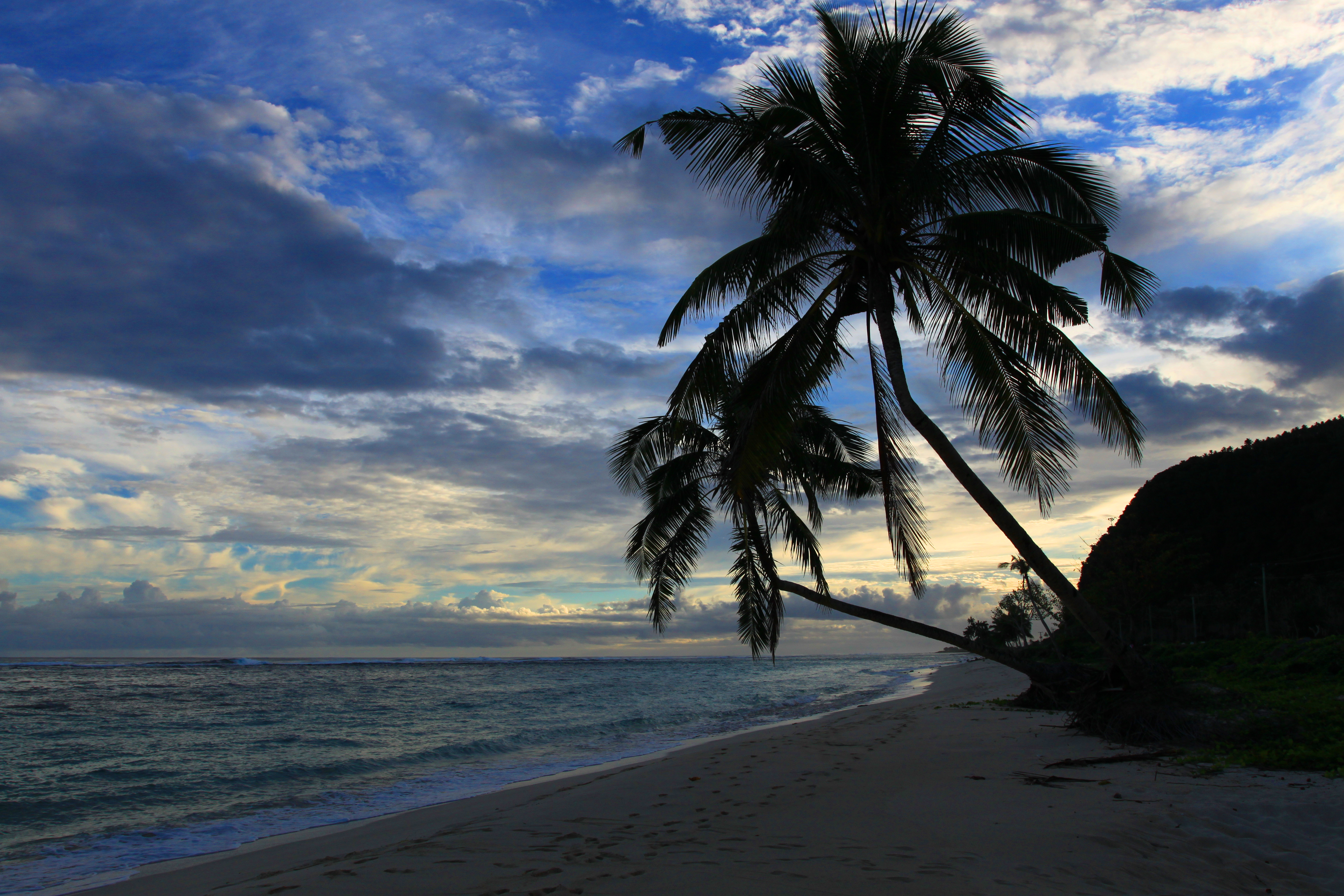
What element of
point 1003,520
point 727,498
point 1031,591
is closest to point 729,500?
point 727,498

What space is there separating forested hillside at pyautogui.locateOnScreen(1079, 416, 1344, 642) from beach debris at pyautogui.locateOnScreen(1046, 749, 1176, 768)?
17.5 meters

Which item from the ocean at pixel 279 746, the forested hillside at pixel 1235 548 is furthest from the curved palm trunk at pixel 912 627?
the forested hillside at pixel 1235 548

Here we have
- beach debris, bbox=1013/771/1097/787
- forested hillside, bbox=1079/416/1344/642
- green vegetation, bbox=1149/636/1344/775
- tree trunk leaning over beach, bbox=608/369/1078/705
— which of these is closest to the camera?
beach debris, bbox=1013/771/1097/787

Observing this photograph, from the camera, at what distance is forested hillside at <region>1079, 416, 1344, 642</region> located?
76.8 ft

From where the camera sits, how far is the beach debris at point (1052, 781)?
6.07 metres

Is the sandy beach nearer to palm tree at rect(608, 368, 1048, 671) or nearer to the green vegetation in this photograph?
the green vegetation

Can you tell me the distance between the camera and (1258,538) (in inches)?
1539

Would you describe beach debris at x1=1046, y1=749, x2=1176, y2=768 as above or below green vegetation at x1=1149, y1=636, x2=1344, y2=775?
below

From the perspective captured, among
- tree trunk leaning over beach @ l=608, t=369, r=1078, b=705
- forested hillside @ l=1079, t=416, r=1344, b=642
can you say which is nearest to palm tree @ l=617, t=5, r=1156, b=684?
tree trunk leaning over beach @ l=608, t=369, r=1078, b=705

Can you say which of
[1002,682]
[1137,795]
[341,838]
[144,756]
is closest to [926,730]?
[1137,795]

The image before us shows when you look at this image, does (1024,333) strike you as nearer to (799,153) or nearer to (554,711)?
(799,153)

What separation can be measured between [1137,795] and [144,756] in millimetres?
16464

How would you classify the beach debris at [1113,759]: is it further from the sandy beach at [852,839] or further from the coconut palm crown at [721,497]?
the coconut palm crown at [721,497]

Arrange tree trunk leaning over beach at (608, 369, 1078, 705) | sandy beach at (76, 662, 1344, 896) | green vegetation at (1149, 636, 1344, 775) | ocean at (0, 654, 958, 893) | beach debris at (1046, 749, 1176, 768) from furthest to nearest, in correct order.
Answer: tree trunk leaning over beach at (608, 369, 1078, 705)
ocean at (0, 654, 958, 893)
beach debris at (1046, 749, 1176, 768)
green vegetation at (1149, 636, 1344, 775)
sandy beach at (76, 662, 1344, 896)
